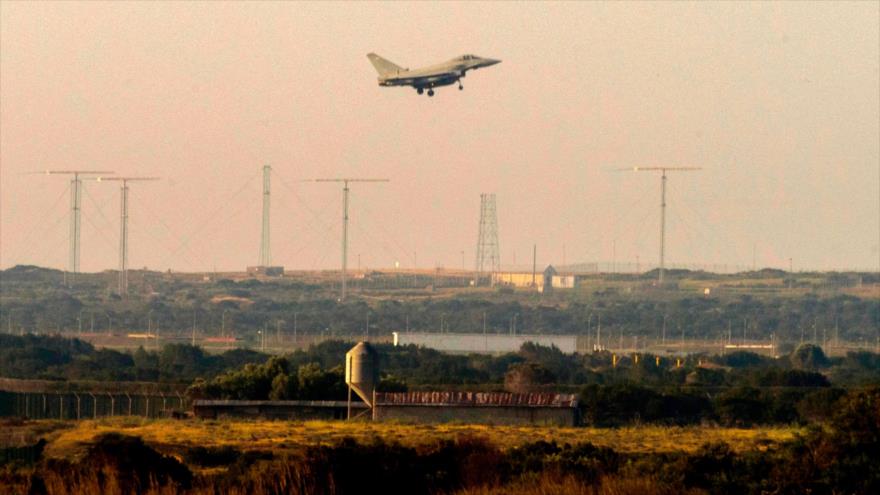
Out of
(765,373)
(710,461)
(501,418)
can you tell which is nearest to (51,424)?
(501,418)

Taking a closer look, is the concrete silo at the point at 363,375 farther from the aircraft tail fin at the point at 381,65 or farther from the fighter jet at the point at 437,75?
the aircraft tail fin at the point at 381,65

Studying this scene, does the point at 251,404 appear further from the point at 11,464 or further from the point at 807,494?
the point at 807,494

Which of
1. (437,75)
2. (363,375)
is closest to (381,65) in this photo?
(437,75)

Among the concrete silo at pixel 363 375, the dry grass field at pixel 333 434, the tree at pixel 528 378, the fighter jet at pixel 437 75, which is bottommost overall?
the tree at pixel 528 378

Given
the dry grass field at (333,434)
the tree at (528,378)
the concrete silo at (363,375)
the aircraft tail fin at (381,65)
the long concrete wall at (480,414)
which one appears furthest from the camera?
the aircraft tail fin at (381,65)

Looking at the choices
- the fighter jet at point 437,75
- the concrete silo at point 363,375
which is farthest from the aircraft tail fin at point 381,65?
the concrete silo at point 363,375

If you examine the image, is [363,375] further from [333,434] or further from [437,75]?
[437,75]

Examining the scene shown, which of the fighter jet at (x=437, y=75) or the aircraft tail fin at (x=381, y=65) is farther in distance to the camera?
the aircraft tail fin at (x=381, y=65)

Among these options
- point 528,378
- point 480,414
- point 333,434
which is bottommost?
point 528,378
